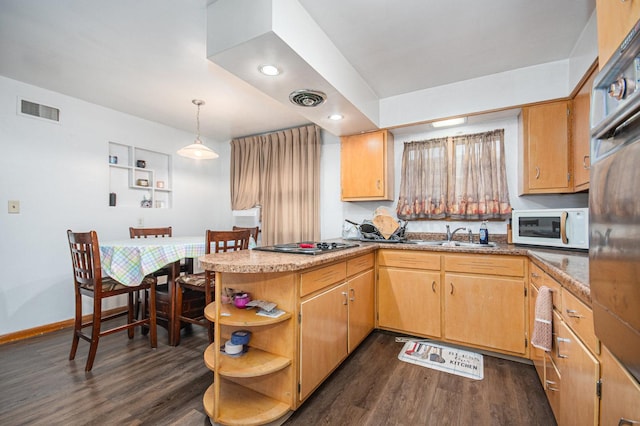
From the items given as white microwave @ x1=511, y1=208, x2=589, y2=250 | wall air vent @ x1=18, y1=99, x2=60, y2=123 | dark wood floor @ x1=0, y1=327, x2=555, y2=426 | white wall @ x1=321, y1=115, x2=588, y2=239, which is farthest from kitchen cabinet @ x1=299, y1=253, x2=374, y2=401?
wall air vent @ x1=18, y1=99, x2=60, y2=123

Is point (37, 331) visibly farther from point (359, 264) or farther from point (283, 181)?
point (359, 264)

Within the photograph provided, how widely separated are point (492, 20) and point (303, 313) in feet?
7.39

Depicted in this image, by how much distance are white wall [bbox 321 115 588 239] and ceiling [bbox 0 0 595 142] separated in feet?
1.69

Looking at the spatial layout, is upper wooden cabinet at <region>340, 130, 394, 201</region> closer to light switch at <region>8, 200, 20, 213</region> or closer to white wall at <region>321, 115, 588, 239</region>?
white wall at <region>321, 115, 588, 239</region>

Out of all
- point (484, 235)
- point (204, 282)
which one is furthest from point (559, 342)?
point (204, 282)

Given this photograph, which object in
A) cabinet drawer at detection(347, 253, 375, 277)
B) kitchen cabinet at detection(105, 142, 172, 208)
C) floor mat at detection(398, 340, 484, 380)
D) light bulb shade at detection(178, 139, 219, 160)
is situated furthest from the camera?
kitchen cabinet at detection(105, 142, 172, 208)

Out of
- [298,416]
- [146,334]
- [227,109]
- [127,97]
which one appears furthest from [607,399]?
[127,97]

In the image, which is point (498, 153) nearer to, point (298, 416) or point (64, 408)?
point (298, 416)

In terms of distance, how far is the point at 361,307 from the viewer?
236cm

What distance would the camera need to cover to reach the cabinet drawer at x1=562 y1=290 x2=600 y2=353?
0.98 metres

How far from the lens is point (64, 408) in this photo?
5.43ft

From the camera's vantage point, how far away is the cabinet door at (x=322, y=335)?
5.25 feet

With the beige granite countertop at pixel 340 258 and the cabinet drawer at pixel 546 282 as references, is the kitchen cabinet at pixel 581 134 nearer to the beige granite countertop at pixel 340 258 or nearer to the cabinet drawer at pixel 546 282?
the beige granite countertop at pixel 340 258

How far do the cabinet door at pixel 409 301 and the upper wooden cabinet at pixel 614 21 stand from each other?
1875 mm
